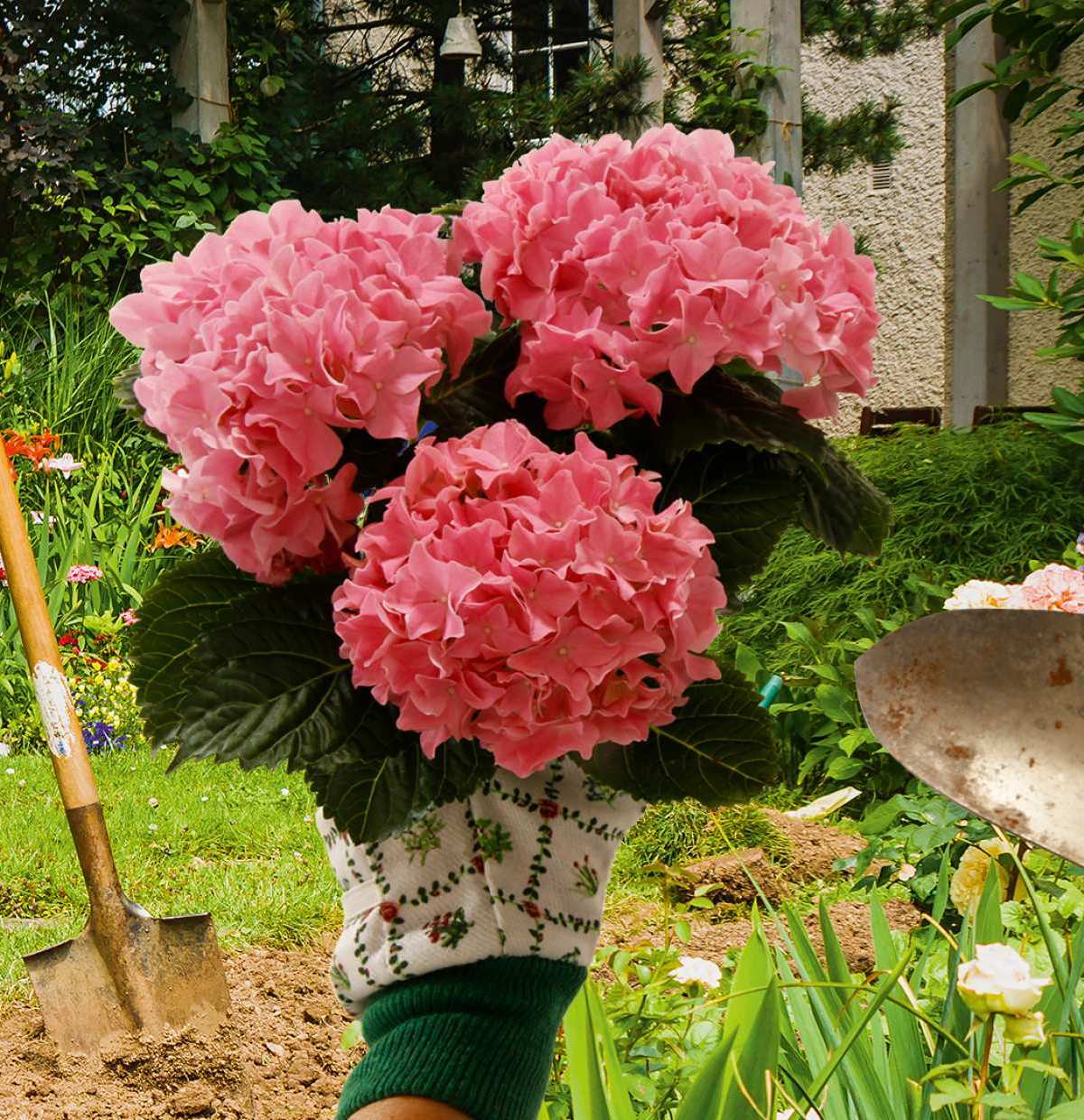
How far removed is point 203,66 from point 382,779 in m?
5.45

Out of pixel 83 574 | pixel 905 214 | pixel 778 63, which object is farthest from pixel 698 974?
pixel 905 214

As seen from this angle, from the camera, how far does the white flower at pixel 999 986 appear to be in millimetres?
771

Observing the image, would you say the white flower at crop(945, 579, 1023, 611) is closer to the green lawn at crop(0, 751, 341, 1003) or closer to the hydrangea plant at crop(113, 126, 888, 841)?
the hydrangea plant at crop(113, 126, 888, 841)

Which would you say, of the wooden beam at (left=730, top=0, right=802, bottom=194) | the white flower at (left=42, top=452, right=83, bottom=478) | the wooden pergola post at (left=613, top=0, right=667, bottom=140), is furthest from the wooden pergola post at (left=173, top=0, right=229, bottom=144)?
the wooden beam at (left=730, top=0, right=802, bottom=194)

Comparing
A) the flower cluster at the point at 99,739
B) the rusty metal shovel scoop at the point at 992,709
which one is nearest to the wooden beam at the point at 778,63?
the flower cluster at the point at 99,739

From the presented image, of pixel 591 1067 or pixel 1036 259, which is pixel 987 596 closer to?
pixel 591 1067

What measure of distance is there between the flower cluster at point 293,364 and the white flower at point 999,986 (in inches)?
18.6

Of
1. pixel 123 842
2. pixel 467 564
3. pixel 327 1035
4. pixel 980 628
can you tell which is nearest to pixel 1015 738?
pixel 980 628

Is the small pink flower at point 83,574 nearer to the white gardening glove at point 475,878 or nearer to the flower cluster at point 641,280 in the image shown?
the white gardening glove at point 475,878

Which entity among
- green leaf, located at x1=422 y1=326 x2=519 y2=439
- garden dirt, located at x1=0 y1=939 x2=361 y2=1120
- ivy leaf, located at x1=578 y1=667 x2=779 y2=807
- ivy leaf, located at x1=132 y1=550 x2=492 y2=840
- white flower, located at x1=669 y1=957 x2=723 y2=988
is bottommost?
garden dirt, located at x1=0 y1=939 x2=361 y2=1120

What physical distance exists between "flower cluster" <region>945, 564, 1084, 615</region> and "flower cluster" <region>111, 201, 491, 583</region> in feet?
4.09

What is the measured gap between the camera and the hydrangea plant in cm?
71

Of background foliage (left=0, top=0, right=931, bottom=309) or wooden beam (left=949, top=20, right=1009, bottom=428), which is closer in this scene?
wooden beam (left=949, top=20, right=1009, bottom=428)

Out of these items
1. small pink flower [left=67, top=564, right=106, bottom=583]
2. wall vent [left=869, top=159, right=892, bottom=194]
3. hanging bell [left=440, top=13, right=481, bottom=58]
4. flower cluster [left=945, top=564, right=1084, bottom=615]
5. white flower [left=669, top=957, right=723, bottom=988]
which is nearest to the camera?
white flower [left=669, top=957, right=723, bottom=988]
